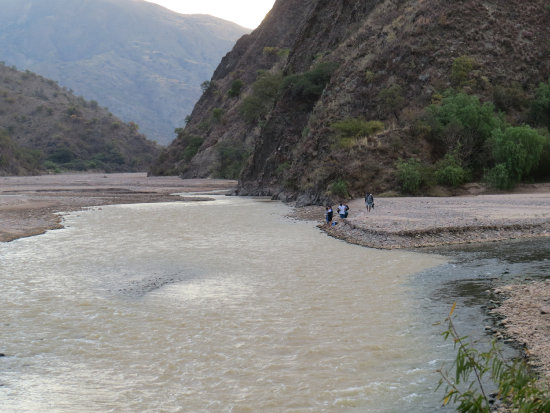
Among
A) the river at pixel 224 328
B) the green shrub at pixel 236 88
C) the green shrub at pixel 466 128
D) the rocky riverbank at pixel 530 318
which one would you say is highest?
the green shrub at pixel 236 88

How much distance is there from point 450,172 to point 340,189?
726 cm

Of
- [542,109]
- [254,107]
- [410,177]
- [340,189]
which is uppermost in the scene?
[254,107]

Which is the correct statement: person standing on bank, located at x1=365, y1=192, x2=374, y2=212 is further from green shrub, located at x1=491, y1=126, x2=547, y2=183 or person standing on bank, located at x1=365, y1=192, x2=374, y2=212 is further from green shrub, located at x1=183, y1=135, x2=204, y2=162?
green shrub, located at x1=183, y1=135, x2=204, y2=162

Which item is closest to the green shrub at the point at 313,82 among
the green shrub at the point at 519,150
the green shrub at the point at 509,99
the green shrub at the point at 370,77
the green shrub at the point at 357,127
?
the green shrub at the point at 370,77

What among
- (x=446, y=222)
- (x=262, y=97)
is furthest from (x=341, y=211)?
(x=262, y=97)

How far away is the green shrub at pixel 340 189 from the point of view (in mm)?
37312

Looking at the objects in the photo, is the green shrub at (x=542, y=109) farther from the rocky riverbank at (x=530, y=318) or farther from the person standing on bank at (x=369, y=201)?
the rocky riverbank at (x=530, y=318)

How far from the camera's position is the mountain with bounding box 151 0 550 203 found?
38094 mm

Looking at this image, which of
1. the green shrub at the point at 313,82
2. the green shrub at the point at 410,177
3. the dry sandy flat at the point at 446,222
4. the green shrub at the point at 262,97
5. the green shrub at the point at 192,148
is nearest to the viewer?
the dry sandy flat at the point at 446,222

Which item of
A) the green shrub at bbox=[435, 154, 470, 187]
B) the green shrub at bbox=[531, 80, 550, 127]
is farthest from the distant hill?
the green shrub at bbox=[531, 80, 550, 127]

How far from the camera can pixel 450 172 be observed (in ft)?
120

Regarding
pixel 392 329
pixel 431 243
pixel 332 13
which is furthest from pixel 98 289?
pixel 332 13

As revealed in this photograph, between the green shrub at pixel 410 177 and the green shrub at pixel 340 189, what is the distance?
3570mm

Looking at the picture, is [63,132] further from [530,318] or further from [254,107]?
[530,318]
